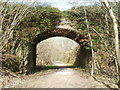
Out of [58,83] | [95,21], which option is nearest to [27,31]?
[58,83]

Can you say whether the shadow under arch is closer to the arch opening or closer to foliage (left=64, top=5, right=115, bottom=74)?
foliage (left=64, top=5, right=115, bottom=74)

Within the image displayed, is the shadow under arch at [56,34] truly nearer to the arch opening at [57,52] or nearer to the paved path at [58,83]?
the paved path at [58,83]

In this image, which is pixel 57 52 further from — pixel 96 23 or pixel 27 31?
pixel 27 31

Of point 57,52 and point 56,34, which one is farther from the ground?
point 56,34

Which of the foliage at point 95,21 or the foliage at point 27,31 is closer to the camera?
the foliage at point 27,31

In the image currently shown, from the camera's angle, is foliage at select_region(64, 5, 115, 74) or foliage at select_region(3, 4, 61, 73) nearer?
foliage at select_region(3, 4, 61, 73)

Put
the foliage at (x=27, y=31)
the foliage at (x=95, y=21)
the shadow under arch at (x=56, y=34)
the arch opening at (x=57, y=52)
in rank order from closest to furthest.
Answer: the foliage at (x=27, y=31) < the foliage at (x=95, y=21) < the shadow under arch at (x=56, y=34) < the arch opening at (x=57, y=52)

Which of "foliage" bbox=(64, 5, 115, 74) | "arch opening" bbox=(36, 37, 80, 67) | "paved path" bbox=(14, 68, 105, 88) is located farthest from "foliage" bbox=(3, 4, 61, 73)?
"arch opening" bbox=(36, 37, 80, 67)

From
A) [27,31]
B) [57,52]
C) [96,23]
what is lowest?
[57,52]

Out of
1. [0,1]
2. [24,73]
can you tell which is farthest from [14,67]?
[0,1]

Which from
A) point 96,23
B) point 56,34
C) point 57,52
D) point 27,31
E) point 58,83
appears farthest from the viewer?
point 57,52

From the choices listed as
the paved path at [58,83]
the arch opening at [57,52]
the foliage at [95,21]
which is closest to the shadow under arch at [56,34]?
the foliage at [95,21]

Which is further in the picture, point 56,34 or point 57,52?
point 57,52

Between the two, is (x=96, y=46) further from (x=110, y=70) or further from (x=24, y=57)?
(x=24, y=57)
